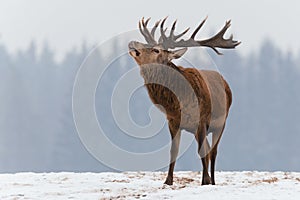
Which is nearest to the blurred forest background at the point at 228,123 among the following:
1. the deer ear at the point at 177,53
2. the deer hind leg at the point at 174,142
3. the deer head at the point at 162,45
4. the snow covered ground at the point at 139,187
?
the snow covered ground at the point at 139,187

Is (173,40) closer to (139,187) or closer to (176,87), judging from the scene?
(176,87)

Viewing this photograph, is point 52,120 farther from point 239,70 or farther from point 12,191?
point 12,191

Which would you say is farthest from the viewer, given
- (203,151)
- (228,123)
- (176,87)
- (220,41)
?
(228,123)

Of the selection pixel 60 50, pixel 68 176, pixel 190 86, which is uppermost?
pixel 60 50

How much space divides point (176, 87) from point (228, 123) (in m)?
41.3

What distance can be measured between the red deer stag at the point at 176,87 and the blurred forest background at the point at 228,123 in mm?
31919

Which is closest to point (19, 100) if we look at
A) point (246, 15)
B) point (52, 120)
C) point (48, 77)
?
point (52, 120)

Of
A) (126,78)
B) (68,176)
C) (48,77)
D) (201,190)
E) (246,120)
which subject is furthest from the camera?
(48,77)

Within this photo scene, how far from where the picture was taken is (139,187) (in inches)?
383

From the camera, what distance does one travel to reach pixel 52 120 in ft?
191

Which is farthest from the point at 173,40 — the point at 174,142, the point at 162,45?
the point at 174,142

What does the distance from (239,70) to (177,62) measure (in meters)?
46.5

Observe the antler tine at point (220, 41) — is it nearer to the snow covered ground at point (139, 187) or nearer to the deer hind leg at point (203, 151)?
the deer hind leg at point (203, 151)

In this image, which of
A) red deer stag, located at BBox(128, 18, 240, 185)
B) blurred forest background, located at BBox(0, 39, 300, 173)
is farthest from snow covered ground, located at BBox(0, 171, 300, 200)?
blurred forest background, located at BBox(0, 39, 300, 173)
